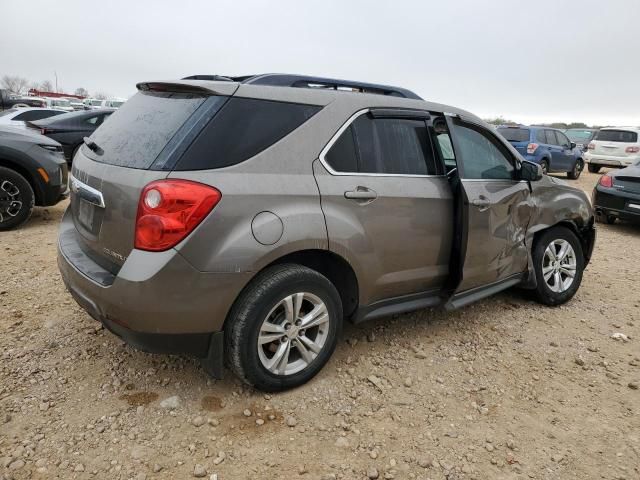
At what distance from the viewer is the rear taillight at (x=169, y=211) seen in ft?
7.32

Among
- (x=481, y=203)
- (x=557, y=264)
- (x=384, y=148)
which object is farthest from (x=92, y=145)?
(x=557, y=264)

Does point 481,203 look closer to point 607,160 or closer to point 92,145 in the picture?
point 92,145

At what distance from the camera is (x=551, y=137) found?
15.5m

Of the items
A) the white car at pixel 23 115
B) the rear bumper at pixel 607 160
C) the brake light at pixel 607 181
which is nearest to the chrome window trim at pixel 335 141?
the brake light at pixel 607 181

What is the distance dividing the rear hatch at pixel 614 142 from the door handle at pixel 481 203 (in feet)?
52.9

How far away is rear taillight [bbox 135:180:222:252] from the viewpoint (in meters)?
2.23

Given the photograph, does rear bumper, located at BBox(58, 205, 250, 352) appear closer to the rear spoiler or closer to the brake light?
the rear spoiler

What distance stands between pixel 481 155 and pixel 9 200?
5253mm

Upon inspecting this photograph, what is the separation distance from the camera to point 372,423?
2.57 metres

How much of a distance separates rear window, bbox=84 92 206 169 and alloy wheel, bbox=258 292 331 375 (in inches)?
39.9

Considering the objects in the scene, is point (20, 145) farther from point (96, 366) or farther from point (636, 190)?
point (636, 190)

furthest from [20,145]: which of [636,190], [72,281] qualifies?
[636,190]

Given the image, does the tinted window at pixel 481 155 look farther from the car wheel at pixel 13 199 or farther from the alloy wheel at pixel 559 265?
the car wheel at pixel 13 199

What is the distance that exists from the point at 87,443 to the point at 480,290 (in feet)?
8.89
